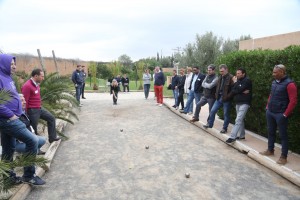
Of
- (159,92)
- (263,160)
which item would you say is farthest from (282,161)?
(159,92)

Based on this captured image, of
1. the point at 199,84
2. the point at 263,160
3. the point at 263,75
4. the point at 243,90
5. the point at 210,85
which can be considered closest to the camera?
the point at 263,160

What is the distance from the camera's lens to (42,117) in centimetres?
679

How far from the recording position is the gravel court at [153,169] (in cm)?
483

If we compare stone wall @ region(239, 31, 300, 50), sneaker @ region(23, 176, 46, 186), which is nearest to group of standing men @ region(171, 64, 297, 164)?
sneaker @ region(23, 176, 46, 186)

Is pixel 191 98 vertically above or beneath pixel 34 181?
above

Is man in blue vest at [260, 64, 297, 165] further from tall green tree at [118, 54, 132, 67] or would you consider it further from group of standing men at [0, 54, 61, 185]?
tall green tree at [118, 54, 132, 67]

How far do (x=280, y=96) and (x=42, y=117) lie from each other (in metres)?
4.99

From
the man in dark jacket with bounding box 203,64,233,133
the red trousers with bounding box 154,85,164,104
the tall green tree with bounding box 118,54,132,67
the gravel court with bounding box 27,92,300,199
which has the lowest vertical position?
the gravel court with bounding box 27,92,300,199

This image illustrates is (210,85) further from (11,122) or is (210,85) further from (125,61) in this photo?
(125,61)

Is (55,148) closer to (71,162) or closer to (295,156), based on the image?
(71,162)

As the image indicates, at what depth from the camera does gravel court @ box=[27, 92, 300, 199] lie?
4.83m

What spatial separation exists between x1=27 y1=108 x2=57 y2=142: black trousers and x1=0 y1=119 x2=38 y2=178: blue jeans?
1.74 metres

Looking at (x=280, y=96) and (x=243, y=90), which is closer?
(x=280, y=96)

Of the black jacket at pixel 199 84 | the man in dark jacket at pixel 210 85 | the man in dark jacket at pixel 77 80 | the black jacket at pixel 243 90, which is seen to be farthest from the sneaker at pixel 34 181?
the man in dark jacket at pixel 77 80
